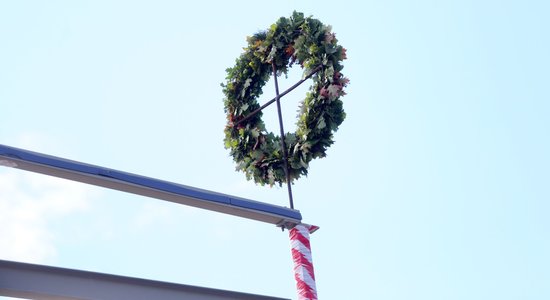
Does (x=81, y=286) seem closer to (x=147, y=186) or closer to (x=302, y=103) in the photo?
(x=147, y=186)

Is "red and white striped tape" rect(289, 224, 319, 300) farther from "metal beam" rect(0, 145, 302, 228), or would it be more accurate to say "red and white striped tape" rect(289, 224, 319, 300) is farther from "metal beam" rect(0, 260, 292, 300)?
"metal beam" rect(0, 260, 292, 300)

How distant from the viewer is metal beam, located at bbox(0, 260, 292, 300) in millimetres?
6770

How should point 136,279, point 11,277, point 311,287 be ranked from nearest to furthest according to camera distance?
point 11,277
point 136,279
point 311,287

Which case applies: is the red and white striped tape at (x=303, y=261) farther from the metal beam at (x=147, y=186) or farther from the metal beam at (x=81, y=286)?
the metal beam at (x=81, y=286)

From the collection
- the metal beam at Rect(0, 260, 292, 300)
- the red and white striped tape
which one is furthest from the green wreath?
the metal beam at Rect(0, 260, 292, 300)

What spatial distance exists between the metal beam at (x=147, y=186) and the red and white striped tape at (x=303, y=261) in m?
0.12

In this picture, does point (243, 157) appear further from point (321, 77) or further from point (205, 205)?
point (205, 205)

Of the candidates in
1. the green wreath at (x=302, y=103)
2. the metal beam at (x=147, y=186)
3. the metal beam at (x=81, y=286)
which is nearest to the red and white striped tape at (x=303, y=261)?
the metal beam at (x=147, y=186)

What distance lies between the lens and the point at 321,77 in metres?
9.78

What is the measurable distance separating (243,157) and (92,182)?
306 cm

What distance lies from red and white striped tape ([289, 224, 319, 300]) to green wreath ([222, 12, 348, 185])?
3.89ft

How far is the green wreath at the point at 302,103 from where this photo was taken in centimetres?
971

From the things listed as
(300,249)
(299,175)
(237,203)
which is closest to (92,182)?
(237,203)

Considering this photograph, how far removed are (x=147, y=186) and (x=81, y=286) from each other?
1129mm
